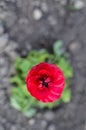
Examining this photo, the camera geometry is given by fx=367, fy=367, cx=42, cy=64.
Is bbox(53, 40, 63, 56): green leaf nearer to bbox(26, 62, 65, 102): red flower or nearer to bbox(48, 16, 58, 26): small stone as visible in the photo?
bbox(48, 16, 58, 26): small stone

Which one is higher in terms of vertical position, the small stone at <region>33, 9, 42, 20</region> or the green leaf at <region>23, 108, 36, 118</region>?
the small stone at <region>33, 9, 42, 20</region>

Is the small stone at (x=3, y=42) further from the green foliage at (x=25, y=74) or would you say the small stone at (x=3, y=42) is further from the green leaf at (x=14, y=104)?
the green leaf at (x=14, y=104)

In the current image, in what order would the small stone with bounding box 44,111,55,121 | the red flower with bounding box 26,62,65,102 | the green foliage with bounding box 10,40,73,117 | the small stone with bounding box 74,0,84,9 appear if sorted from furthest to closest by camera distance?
the small stone with bounding box 74,0,84,9 → the small stone with bounding box 44,111,55,121 → the green foliage with bounding box 10,40,73,117 → the red flower with bounding box 26,62,65,102

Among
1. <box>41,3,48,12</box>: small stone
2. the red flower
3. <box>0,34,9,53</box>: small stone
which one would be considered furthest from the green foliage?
the red flower

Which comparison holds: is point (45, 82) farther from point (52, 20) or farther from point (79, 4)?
point (79, 4)

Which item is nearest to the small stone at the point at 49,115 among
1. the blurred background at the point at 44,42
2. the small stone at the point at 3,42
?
the blurred background at the point at 44,42

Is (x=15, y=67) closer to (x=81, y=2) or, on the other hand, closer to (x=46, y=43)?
(x=46, y=43)
